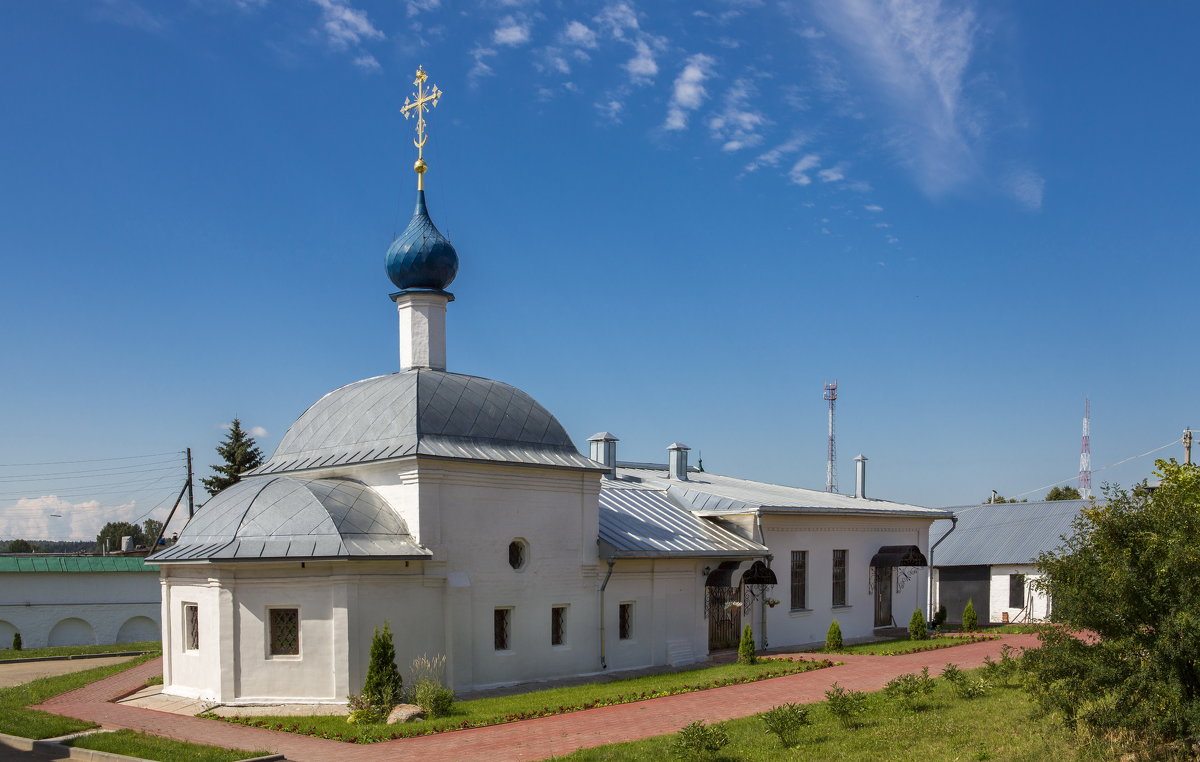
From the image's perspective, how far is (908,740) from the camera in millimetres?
11727

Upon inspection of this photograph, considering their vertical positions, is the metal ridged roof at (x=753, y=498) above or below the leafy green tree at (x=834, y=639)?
above

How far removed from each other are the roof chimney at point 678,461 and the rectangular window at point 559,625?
9837 mm

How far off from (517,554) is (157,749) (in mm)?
7318

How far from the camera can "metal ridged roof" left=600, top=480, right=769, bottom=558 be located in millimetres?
19922

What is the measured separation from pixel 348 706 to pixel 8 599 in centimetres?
1829

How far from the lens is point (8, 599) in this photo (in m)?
27.7

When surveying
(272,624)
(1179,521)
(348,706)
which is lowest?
(348,706)

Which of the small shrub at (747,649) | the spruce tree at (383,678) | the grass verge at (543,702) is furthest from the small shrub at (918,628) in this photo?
the spruce tree at (383,678)

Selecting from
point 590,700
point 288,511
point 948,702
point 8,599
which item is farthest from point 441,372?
point 8,599

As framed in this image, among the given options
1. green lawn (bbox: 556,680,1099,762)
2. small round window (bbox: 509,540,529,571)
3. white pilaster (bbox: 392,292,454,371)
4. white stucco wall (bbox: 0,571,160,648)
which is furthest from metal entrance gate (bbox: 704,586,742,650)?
white stucco wall (bbox: 0,571,160,648)

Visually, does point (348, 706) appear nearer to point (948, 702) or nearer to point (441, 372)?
point (441, 372)

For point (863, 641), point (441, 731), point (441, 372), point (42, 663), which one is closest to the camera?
point (441, 731)

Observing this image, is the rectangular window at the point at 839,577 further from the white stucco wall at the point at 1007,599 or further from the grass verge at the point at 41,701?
the grass verge at the point at 41,701

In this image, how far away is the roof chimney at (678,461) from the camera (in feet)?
91.9
